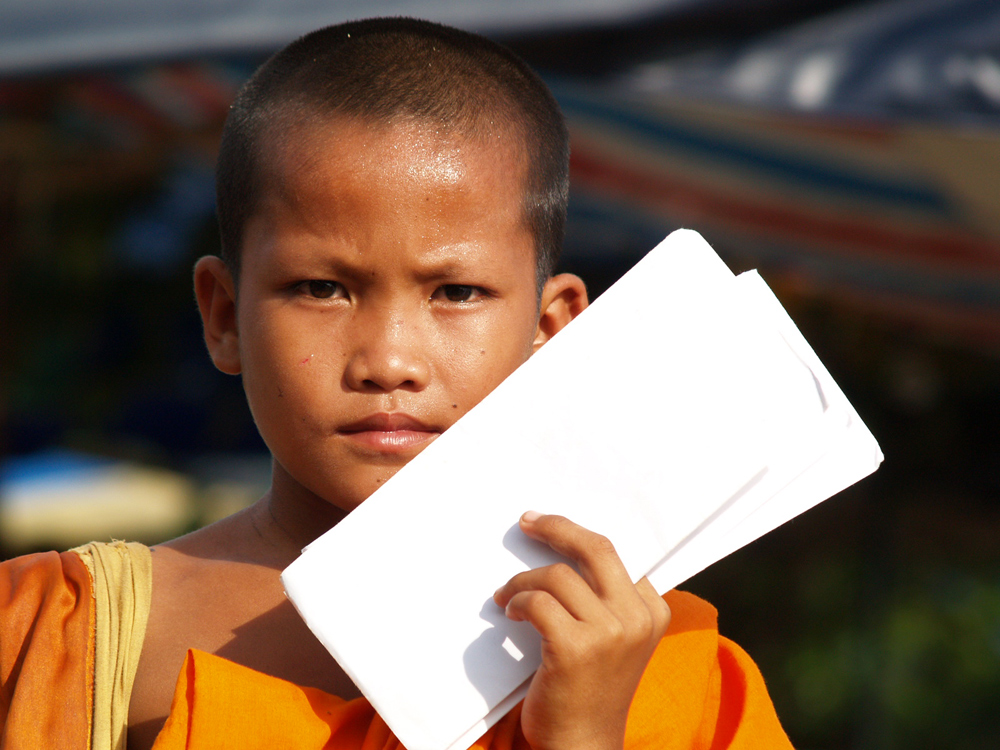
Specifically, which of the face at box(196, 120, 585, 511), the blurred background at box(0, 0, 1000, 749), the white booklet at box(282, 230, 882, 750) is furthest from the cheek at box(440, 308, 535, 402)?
the blurred background at box(0, 0, 1000, 749)

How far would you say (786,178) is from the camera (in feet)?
11.0

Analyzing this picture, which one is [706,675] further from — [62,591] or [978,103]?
[978,103]

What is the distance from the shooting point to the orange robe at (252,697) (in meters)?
1.09

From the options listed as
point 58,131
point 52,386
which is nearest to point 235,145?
point 58,131

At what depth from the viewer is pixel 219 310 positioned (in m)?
1.41

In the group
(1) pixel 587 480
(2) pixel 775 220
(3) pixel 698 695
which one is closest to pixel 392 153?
(1) pixel 587 480

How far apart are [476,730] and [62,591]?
1.73 feet

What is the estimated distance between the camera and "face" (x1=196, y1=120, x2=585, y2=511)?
1161 millimetres

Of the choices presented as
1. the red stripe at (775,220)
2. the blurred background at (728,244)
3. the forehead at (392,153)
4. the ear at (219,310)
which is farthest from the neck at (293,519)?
the red stripe at (775,220)

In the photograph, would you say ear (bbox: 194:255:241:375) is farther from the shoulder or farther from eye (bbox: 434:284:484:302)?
the shoulder

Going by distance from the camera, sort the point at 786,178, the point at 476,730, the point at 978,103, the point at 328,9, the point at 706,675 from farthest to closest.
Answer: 1. the point at 786,178
2. the point at 328,9
3. the point at 978,103
4. the point at 706,675
5. the point at 476,730

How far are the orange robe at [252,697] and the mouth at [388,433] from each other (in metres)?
0.26

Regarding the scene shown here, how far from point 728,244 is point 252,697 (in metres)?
3.39

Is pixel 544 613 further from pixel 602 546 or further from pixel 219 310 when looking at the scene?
pixel 219 310
